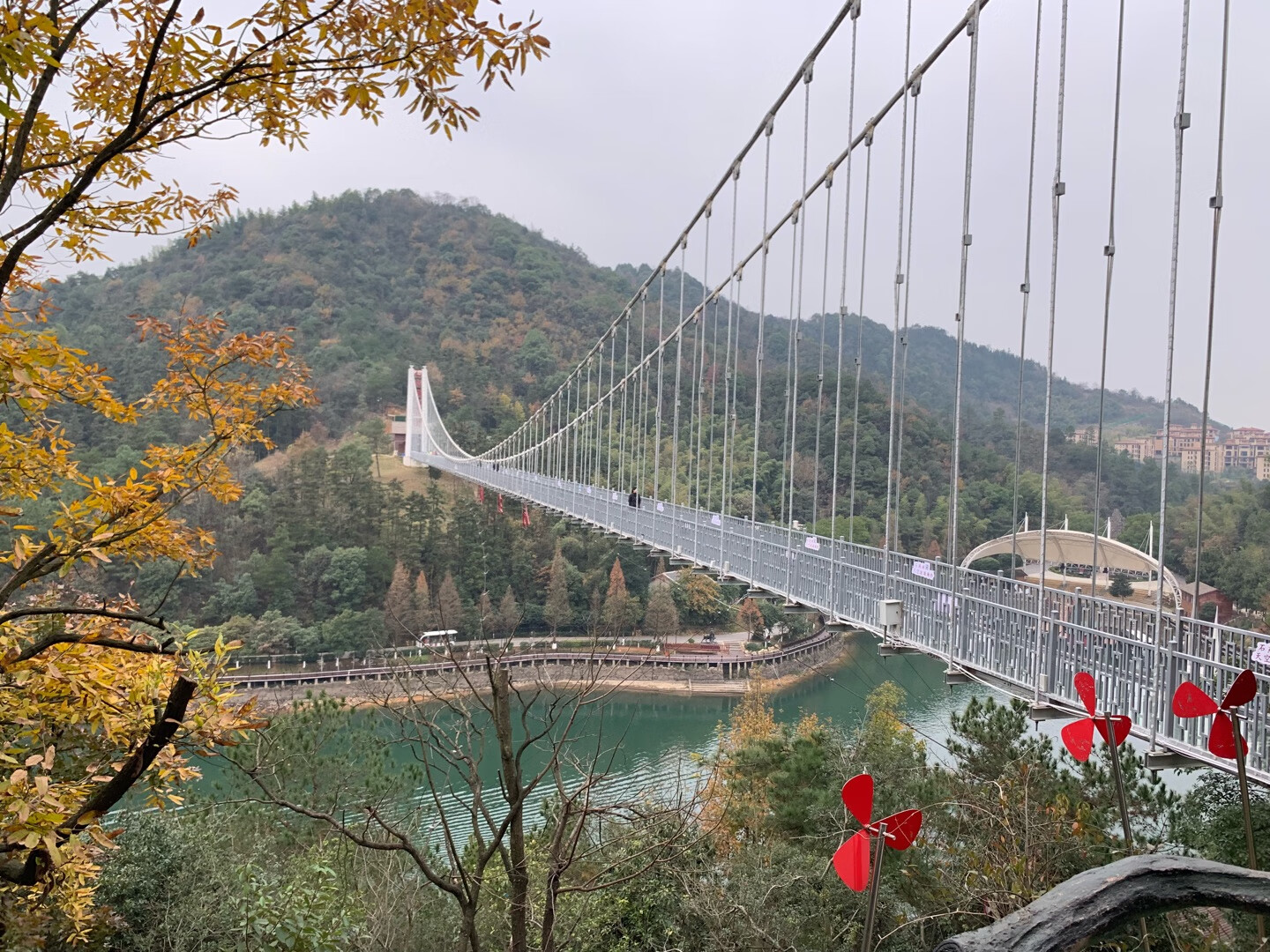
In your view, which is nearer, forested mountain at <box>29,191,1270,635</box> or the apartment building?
the apartment building

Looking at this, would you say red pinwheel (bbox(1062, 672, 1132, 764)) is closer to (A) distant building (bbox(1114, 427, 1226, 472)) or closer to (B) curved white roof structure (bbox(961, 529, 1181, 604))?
(B) curved white roof structure (bbox(961, 529, 1181, 604))

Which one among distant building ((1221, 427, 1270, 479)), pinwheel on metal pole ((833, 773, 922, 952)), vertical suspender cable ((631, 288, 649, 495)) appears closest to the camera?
pinwheel on metal pole ((833, 773, 922, 952))

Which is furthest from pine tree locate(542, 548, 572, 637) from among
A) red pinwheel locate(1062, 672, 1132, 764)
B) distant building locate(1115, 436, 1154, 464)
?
red pinwheel locate(1062, 672, 1132, 764)

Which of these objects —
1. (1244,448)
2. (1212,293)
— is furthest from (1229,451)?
(1212,293)

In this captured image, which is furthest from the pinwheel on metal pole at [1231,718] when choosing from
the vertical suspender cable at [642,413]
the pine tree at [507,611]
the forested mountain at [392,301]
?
the forested mountain at [392,301]

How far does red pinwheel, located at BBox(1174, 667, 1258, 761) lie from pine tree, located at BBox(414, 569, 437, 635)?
73.0ft

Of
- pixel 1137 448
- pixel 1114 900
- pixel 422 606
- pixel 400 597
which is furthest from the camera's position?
pixel 400 597

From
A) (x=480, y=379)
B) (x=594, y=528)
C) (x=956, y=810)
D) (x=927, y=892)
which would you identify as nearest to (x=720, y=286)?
(x=594, y=528)

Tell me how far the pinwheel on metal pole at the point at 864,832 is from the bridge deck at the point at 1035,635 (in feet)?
5.51

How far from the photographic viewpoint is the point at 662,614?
25203mm

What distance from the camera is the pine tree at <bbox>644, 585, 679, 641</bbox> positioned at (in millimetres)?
24797

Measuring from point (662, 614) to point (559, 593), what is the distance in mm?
2825

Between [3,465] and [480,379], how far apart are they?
3757 centimetres

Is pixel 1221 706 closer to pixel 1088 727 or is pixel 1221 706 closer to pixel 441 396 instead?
pixel 1088 727
